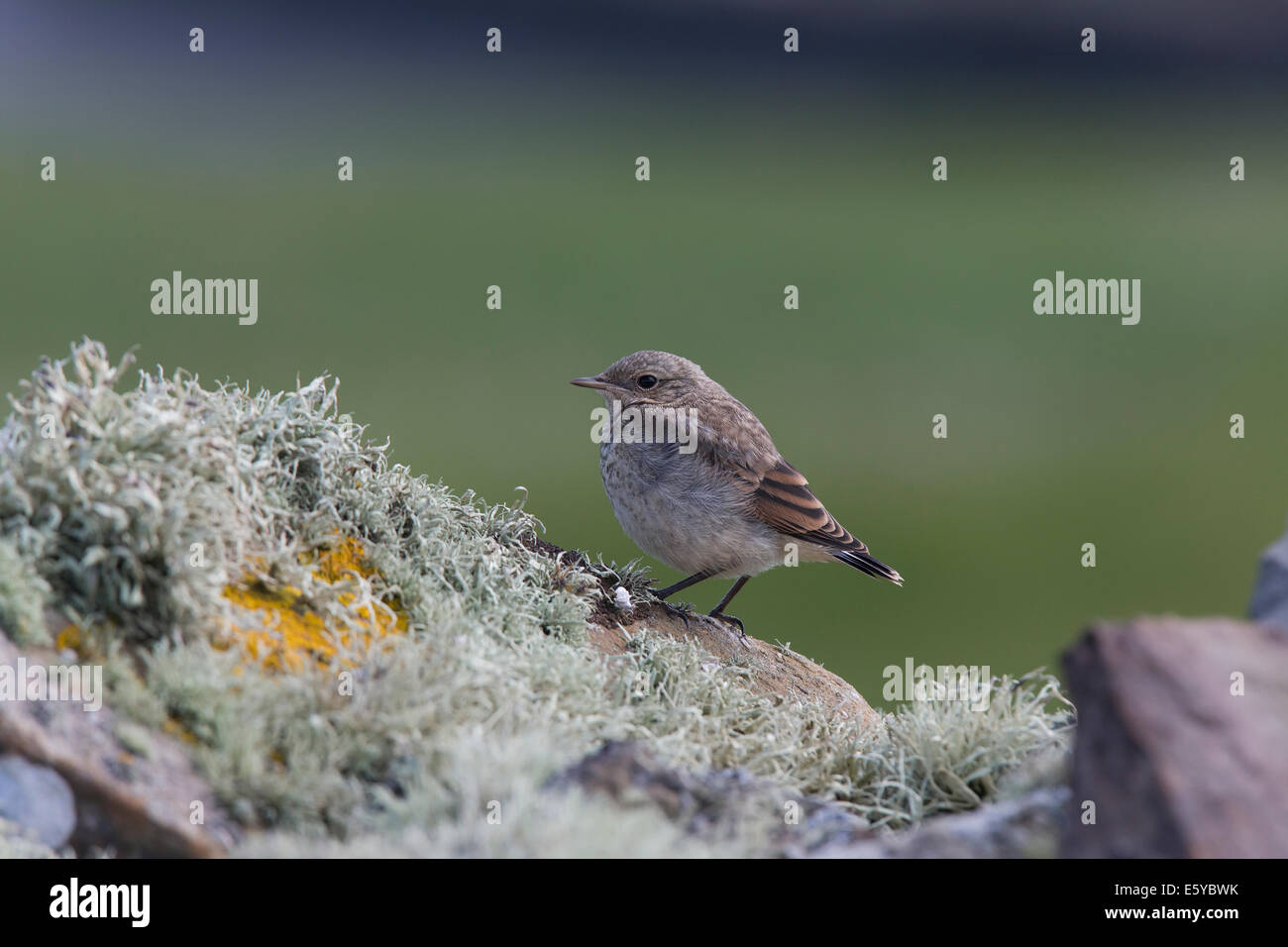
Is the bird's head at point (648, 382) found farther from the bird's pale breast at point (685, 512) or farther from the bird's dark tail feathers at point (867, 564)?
the bird's dark tail feathers at point (867, 564)

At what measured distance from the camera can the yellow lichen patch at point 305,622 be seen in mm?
3996

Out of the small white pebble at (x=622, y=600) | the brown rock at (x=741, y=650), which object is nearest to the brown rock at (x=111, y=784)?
the brown rock at (x=741, y=650)

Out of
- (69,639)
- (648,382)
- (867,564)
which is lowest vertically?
(69,639)

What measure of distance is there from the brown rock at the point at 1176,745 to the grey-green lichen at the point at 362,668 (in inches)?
41.1

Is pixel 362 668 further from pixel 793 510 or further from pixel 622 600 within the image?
pixel 793 510

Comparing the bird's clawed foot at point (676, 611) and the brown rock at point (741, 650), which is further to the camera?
the bird's clawed foot at point (676, 611)

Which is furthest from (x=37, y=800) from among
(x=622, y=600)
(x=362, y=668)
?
(x=622, y=600)

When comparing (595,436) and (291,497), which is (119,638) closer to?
(291,497)

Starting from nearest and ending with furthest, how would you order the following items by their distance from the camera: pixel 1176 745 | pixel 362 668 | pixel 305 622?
pixel 1176 745, pixel 362 668, pixel 305 622

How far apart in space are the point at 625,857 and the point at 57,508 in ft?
7.34

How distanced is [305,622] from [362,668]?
13.4 inches

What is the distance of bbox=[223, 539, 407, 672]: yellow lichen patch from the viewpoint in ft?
13.1

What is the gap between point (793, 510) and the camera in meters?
7.30

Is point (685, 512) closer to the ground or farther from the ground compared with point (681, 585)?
farther from the ground
